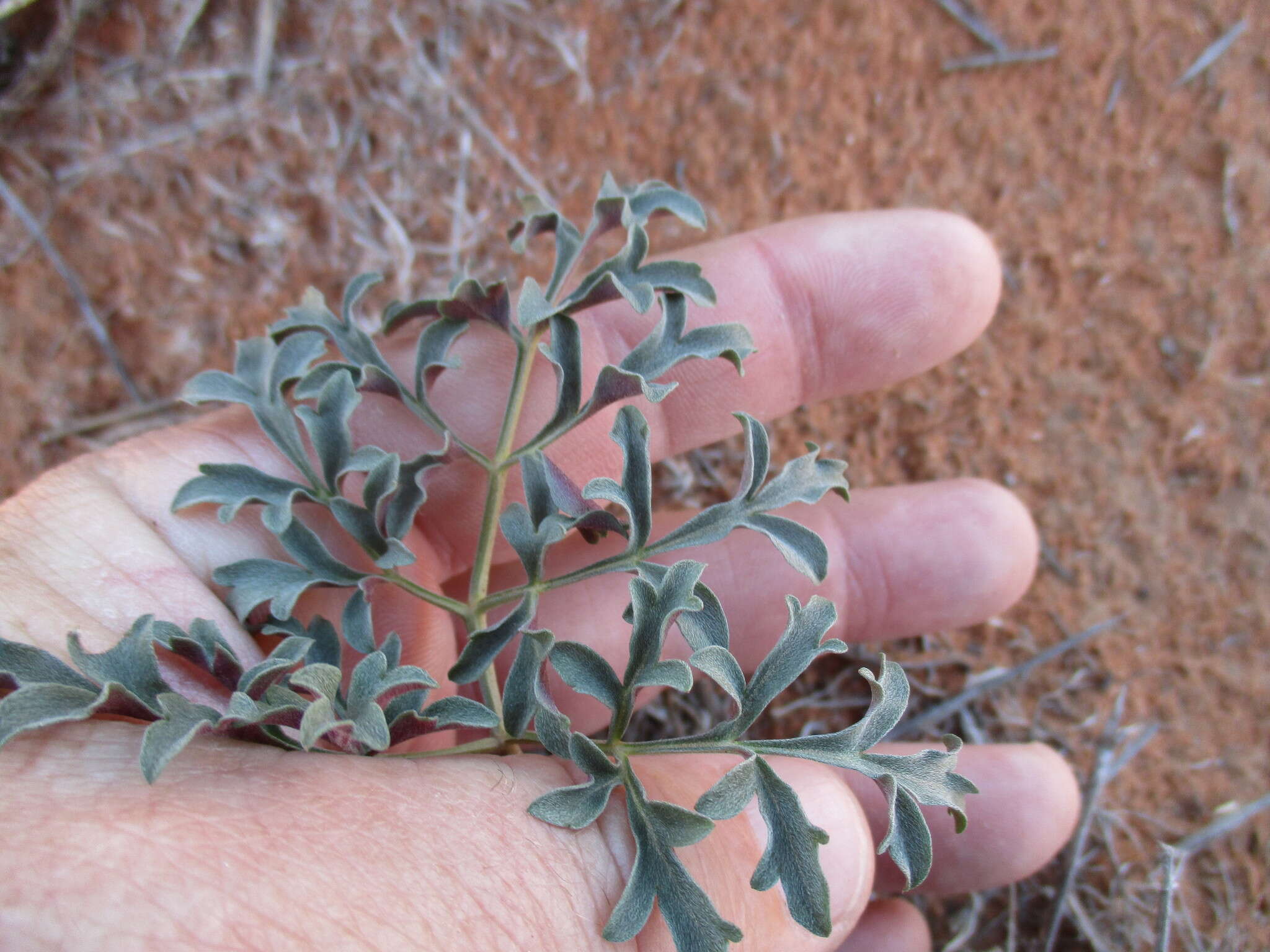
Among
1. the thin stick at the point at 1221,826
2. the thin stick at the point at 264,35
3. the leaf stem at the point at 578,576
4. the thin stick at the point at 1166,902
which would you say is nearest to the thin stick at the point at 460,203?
the thin stick at the point at 264,35

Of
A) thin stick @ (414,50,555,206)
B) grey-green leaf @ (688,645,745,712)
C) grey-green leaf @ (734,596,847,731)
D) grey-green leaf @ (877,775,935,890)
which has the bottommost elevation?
grey-green leaf @ (877,775,935,890)

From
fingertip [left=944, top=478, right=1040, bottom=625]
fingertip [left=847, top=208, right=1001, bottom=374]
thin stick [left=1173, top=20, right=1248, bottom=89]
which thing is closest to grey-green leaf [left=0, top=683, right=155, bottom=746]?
fingertip [left=847, top=208, right=1001, bottom=374]

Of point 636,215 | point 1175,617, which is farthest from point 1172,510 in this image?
point 636,215

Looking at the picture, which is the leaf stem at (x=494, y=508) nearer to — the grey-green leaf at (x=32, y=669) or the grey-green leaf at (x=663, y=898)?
the grey-green leaf at (x=663, y=898)

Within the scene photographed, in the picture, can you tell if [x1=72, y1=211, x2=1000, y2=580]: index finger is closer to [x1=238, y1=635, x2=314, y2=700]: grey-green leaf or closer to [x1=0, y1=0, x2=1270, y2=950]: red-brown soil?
[x1=0, y1=0, x2=1270, y2=950]: red-brown soil

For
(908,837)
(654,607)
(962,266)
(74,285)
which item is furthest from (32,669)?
(962,266)

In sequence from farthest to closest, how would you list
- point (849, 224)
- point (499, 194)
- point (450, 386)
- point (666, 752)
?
1. point (499, 194)
2. point (849, 224)
3. point (450, 386)
4. point (666, 752)

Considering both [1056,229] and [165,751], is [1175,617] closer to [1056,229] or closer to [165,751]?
[1056,229]
